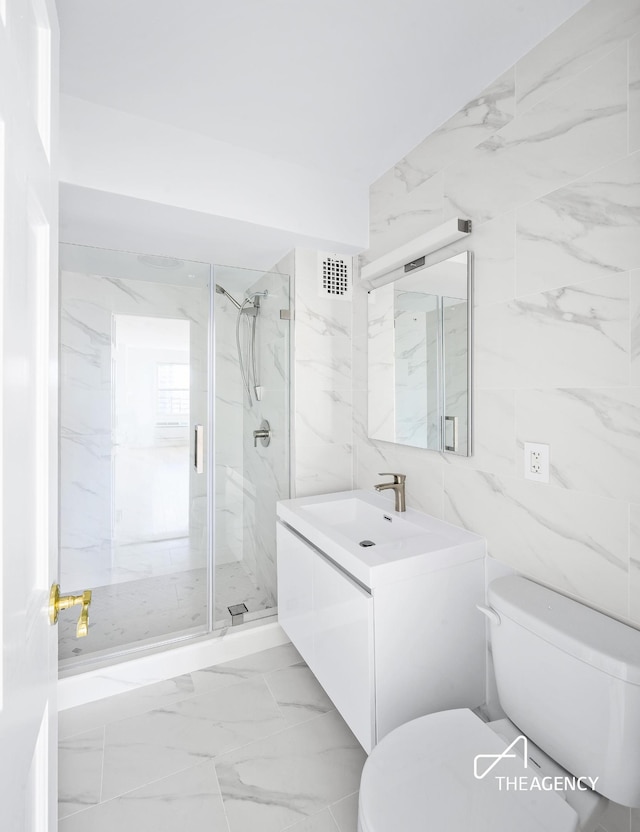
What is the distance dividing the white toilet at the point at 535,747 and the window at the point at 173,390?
→ 1766 millimetres

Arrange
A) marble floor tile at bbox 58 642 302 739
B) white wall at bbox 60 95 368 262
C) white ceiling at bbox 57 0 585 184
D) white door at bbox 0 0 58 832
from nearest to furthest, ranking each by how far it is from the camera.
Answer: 1. white door at bbox 0 0 58 832
2. white ceiling at bbox 57 0 585 184
3. white wall at bbox 60 95 368 262
4. marble floor tile at bbox 58 642 302 739

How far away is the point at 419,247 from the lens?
178cm

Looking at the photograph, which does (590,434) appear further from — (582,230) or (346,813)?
(346,813)

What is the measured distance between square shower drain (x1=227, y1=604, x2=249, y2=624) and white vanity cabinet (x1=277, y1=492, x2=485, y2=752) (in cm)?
66

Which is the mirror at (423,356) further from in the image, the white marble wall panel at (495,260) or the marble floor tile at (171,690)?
the marble floor tile at (171,690)

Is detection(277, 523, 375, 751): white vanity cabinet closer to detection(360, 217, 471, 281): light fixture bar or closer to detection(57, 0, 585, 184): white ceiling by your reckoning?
detection(360, 217, 471, 281): light fixture bar

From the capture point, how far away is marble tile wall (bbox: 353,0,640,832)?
113cm

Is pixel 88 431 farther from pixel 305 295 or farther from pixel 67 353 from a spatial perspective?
pixel 305 295

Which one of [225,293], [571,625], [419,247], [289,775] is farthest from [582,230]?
[289,775]

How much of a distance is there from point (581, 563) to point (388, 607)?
59 cm

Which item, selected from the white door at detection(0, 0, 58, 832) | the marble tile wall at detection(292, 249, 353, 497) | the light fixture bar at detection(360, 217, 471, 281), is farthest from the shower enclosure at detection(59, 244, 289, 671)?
the white door at detection(0, 0, 58, 832)

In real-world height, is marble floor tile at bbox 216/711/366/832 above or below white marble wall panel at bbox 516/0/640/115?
below

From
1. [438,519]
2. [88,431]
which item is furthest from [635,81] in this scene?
[88,431]

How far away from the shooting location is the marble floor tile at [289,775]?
4.43 feet
